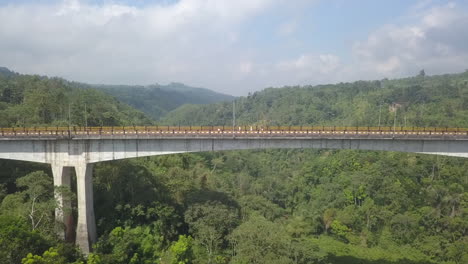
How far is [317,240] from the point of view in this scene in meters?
43.1

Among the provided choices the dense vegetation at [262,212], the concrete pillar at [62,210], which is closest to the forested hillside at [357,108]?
the dense vegetation at [262,212]

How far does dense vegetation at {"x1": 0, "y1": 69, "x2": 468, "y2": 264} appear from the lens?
990 inches

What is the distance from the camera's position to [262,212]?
145 ft

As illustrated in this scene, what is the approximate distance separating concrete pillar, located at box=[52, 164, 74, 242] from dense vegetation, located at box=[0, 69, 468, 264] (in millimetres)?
932

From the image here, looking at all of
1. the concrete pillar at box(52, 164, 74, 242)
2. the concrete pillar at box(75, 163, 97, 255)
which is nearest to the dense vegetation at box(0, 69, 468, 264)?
the concrete pillar at box(52, 164, 74, 242)

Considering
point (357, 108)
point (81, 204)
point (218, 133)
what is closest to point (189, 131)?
point (218, 133)

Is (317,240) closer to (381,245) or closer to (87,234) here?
(381,245)

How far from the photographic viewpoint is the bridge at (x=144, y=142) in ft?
93.5

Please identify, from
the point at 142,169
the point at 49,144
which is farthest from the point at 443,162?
the point at 49,144

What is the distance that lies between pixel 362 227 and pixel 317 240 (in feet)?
24.6

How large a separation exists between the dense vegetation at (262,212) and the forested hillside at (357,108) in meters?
1.92

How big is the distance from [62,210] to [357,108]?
96.0 metres

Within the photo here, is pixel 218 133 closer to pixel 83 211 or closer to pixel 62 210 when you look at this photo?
pixel 83 211

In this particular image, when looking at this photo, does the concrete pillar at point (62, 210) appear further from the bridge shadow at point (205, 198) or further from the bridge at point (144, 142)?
the bridge shadow at point (205, 198)
